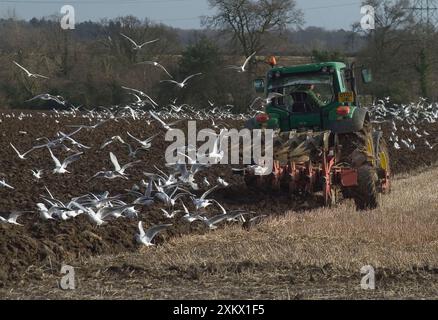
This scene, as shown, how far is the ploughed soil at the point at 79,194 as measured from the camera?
643cm

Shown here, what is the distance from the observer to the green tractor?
935cm

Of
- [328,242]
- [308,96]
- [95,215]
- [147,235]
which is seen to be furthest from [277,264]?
[308,96]

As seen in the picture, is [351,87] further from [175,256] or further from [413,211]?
[175,256]

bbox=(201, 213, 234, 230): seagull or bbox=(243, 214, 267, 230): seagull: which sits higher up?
bbox=(201, 213, 234, 230): seagull

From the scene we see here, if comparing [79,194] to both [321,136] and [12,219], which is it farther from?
[321,136]

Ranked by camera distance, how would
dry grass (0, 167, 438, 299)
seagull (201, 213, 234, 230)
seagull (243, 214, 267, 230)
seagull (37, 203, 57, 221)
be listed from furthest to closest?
seagull (243, 214, 267, 230) < seagull (201, 213, 234, 230) < seagull (37, 203, 57, 221) < dry grass (0, 167, 438, 299)

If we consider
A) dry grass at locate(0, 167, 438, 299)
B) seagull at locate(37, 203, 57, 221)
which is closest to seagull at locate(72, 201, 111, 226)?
seagull at locate(37, 203, 57, 221)

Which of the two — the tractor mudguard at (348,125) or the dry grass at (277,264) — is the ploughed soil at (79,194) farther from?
the tractor mudguard at (348,125)

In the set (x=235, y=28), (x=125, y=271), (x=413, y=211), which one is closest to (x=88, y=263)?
(x=125, y=271)

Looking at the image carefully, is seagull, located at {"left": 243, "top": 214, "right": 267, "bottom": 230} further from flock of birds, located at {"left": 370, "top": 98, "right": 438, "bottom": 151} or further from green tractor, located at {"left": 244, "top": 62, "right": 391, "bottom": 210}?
flock of birds, located at {"left": 370, "top": 98, "right": 438, "bottom": 151}

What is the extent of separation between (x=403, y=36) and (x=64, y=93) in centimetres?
1763

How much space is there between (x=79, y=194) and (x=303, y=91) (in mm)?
3519

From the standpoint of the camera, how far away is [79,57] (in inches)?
1417

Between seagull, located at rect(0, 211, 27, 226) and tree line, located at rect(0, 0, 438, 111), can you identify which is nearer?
seagull, located at rect(0, 211, 27, 226)
